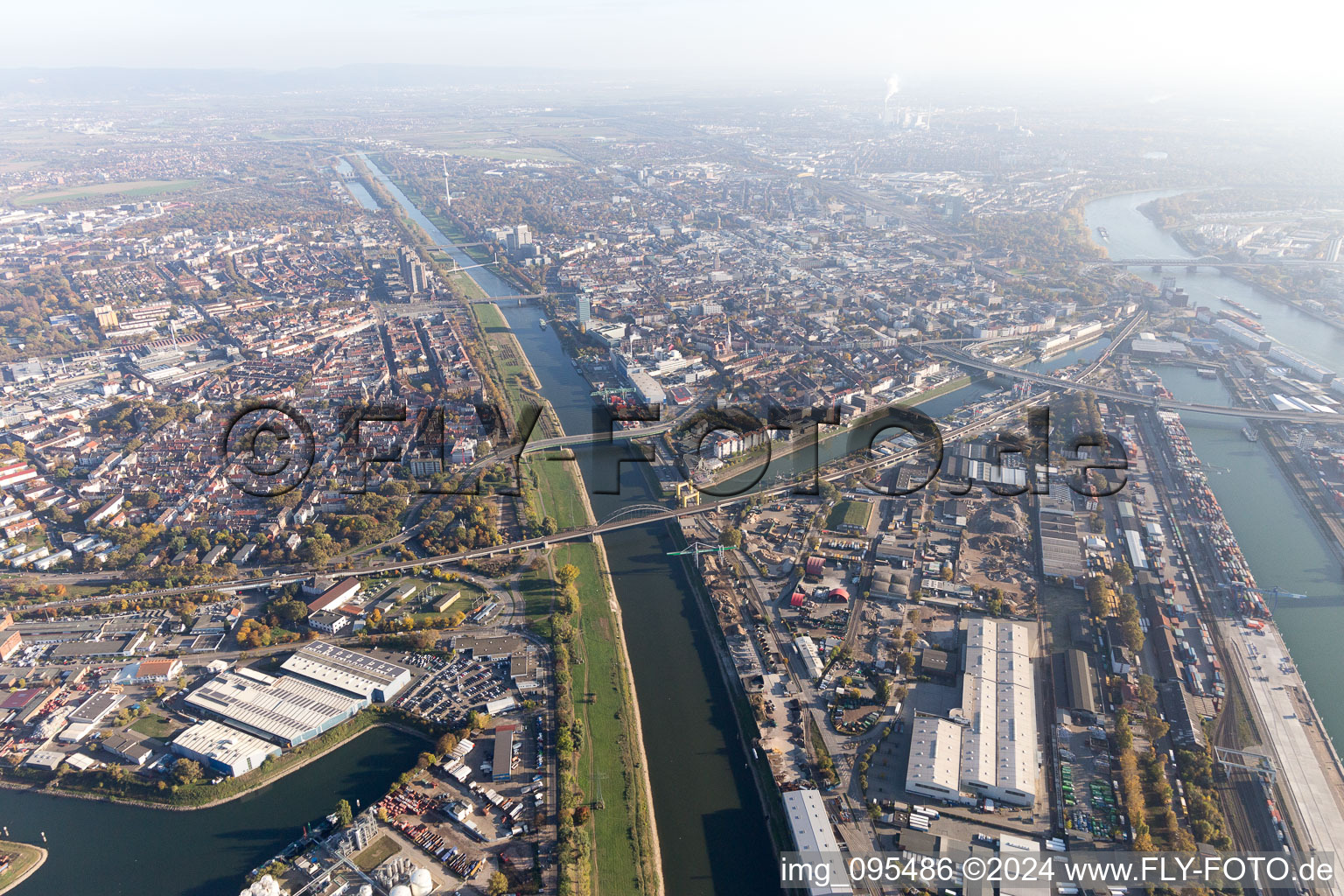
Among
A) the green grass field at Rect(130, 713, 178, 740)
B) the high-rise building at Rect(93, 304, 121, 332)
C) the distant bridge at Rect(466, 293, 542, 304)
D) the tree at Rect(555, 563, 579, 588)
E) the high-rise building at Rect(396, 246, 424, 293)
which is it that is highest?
the high-rise building at Rect(396, 246, 424, 293)

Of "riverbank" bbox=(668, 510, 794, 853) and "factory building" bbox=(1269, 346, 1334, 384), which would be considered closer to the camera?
"riverbank" bbox=(668, 510, 794, 853)

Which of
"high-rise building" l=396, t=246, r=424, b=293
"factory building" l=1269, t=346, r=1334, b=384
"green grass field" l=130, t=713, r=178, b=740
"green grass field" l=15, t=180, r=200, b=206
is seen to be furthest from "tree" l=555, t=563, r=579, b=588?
"green grass field" l=15, t=180, r=200, b=206

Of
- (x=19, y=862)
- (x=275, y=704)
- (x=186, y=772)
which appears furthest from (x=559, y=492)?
(x=19, y=862)

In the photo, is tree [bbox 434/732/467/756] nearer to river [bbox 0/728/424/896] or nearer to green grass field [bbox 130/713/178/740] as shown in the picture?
river [bbox 0/728/424/896]

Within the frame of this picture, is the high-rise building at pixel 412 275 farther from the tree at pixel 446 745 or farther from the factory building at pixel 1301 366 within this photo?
the factory building at pixel 1301 366

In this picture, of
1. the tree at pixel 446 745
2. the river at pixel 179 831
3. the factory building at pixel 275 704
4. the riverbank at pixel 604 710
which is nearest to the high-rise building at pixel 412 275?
the riverbank at pixel 604 710

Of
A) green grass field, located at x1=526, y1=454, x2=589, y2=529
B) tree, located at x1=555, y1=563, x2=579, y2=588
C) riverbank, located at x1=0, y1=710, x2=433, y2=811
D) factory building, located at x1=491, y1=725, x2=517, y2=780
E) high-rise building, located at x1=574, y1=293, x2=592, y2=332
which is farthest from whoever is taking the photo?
high-rise building, located at x1=574, y1=293, x2=592, y2=332
